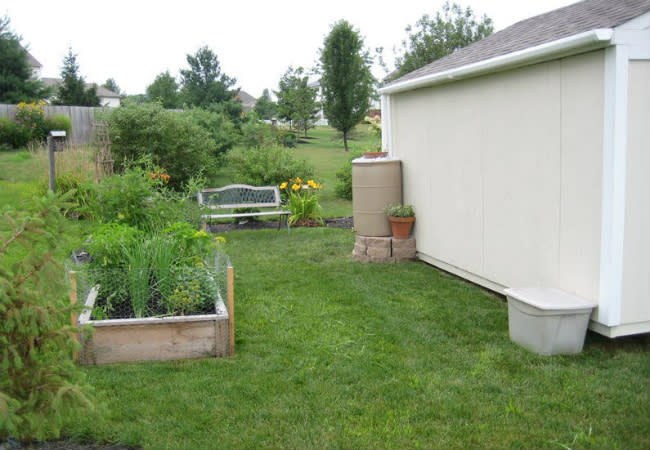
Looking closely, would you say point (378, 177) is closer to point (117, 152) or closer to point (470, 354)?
point (470, 354)

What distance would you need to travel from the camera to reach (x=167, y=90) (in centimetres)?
4281

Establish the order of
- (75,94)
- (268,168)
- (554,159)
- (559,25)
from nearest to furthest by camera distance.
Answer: (554,159) < (559,25) < (268,168) < (75,94)

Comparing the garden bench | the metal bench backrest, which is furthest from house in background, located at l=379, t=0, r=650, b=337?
the metal bench backrest

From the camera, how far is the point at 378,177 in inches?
324

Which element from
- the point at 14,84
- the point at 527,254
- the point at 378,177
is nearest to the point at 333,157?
the point at 14,84

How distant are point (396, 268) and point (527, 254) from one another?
244 cm

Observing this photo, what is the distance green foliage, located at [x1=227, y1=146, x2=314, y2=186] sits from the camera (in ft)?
42.8

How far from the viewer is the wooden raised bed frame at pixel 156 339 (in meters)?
4.65

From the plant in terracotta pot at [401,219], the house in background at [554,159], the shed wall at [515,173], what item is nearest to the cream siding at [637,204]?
the house in background at [554,159]

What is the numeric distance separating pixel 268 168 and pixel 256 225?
1812 mm

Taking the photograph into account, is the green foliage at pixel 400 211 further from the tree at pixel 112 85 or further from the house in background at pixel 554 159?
the tree at pixel 112 85

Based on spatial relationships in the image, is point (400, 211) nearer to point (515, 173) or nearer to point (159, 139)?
point (515, 173)

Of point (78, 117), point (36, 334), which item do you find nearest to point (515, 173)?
point (36, 334)

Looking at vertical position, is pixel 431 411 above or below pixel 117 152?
below
